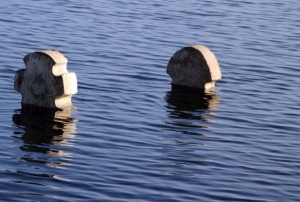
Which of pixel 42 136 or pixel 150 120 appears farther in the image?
pixel 150 120

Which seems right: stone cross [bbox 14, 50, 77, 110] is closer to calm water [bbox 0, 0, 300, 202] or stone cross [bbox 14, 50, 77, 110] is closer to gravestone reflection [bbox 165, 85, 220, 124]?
calm water [bbox 0, 0, 300, 202]

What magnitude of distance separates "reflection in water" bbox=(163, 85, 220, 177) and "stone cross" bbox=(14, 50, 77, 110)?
7.07ft

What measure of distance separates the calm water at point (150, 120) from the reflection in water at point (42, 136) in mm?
18

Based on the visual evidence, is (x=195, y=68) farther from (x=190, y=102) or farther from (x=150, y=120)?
(x=150, y=120)

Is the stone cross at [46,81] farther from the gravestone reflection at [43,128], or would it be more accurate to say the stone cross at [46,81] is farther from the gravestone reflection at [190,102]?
the gravestone reflection at [190,102]

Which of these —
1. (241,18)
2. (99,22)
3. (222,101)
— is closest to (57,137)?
(222,101)

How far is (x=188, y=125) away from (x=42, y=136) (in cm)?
305

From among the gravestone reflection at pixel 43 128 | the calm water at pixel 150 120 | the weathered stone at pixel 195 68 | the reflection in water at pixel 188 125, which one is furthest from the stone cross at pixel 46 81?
the weathered stone at pixel 195 68

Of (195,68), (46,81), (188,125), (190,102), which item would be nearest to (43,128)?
(46,81)

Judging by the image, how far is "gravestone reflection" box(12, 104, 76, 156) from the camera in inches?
577

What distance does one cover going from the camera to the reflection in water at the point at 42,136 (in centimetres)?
1355

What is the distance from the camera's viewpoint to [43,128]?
52.0ft

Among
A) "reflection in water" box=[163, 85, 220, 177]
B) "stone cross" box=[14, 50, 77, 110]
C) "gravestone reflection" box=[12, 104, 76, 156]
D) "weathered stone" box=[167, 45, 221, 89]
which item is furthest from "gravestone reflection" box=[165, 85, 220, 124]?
"gravestone reflection" box=[12, 104, 76, 156]

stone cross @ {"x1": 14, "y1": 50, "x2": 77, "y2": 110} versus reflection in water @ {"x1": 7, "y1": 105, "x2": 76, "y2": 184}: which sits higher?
stone cross @ {"x1": 14, "y1": 50, "x2": 77, "y2": 110}
